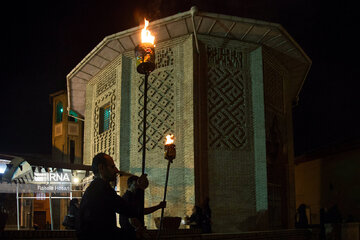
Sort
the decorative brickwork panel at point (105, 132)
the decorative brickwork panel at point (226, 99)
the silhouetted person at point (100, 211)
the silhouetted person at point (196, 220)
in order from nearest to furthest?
the silhouetted person at point (100, 211), the silhouetted person at point (196, 220), the decorative brickwork panel at point (226, 99), the decorative brickwork panel at point (105, 132)

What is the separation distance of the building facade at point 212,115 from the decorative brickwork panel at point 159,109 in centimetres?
4

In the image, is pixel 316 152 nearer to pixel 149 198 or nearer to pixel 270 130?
pixel 270 130

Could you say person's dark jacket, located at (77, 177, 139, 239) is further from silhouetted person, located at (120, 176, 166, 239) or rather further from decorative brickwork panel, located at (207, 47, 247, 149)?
decorative brickwork panel, located at (207, 47, 247, 149)

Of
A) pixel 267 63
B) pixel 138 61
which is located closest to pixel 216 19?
pixel 267 63

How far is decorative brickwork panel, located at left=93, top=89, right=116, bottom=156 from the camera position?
1603cm

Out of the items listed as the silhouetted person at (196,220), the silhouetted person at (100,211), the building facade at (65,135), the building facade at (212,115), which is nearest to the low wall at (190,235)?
the silhouetted person at (196,220)

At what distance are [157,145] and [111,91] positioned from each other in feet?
11.6

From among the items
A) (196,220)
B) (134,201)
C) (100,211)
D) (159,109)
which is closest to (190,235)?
(196,220)

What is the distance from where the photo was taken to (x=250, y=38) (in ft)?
49.5

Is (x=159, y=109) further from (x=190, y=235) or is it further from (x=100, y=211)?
(x=100, y=211)

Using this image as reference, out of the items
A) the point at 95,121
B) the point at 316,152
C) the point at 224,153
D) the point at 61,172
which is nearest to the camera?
the point at 61,172

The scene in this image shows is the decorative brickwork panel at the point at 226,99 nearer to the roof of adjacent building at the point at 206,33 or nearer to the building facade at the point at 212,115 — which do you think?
the building facade at the point at 212,115

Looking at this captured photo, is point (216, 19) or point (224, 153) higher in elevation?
point (216, 19)

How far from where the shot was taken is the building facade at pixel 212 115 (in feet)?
44.9
